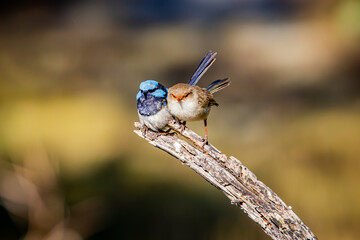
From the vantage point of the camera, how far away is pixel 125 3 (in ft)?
19.4

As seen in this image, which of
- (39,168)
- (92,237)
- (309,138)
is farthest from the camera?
(309,138)

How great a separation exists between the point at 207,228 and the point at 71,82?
280 centimetres

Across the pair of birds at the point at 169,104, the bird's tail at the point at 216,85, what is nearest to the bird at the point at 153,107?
the pair of birds at the point at 169,104

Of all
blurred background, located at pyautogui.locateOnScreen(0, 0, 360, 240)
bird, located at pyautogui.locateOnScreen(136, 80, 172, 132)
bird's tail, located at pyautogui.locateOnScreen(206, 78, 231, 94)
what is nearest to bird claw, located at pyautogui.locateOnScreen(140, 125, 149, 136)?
bird, located at pyautogui.locateOnScreen(136, 80, 172, 132)

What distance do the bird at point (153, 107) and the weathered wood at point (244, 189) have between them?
0.15 m

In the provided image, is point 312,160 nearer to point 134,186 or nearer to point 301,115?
point 301,115

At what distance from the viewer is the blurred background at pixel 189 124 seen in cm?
359

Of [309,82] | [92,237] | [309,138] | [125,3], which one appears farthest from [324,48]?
[92,237]

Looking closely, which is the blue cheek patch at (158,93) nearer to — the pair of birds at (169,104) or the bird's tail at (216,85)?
the pair of birds at (169,104)

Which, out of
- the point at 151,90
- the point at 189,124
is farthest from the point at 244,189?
the point at 189,124

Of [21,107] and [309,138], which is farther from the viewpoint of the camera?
[21,107]

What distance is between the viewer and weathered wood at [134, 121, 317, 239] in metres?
1.78

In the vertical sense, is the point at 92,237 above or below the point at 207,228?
below

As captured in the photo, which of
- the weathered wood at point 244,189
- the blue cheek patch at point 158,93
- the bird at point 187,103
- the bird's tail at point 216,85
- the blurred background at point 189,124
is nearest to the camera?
the weathered wood at point 244,189
